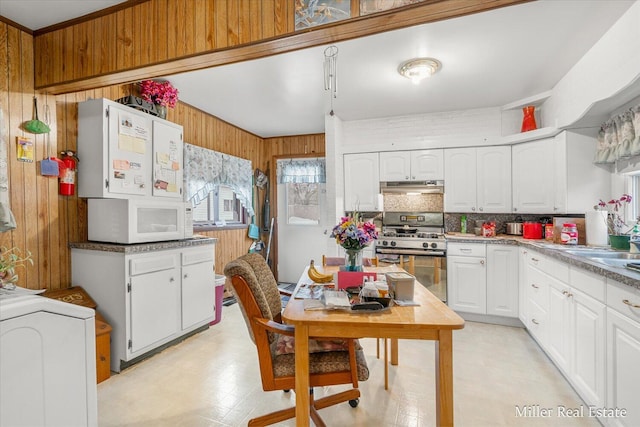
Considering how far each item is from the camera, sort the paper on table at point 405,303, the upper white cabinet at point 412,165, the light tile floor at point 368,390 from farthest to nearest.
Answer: the upper white cabinet at point 412,165 < the light tile floor at point 368,390 < the paper on table at point 405,303

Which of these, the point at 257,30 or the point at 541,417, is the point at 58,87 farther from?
the point at 541,417

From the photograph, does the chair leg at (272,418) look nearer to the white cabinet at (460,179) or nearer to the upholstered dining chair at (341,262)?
the upholstered dining chair at (341,262)

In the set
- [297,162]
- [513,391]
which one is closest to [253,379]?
[513,391]

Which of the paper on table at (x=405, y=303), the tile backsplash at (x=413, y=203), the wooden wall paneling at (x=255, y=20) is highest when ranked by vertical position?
the wooden wall paneling at (x=255, y=20)

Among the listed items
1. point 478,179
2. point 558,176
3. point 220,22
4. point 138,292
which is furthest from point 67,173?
point 558,176

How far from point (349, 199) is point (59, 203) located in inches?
123

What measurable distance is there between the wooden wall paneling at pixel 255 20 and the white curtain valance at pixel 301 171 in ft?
10.7

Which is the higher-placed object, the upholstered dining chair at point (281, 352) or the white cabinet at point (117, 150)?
the white cabinet at point (117, 150)

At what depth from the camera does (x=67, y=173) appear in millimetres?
2445

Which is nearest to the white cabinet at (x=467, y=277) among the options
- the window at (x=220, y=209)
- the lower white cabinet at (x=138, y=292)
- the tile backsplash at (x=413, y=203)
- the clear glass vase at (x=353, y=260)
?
the tile backsplash at (x=413, y=203)

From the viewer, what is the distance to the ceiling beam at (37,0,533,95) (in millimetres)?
1330

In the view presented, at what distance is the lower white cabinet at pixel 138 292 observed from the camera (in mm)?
2355

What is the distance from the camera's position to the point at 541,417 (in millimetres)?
1826

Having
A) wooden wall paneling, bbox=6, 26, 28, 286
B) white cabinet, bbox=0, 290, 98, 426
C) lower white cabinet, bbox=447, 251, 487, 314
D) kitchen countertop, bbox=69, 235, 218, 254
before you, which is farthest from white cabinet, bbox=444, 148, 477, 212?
wooden wall paneling, bbox=6, 26, 28, 286
